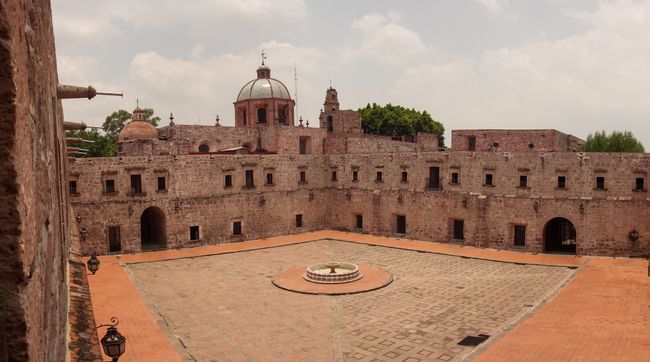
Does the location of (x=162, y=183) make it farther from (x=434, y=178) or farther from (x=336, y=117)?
(x=336, y=117)

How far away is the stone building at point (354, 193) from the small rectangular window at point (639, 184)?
0.04 m

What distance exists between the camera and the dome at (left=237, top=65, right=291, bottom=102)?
38.7 meters

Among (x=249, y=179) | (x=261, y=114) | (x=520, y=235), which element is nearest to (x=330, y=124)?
(x=261, y=114)

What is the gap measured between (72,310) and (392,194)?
23.0 m

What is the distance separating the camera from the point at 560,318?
14.4 m

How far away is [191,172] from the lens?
27.3 metres

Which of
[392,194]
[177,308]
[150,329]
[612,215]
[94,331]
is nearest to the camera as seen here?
[94,331]

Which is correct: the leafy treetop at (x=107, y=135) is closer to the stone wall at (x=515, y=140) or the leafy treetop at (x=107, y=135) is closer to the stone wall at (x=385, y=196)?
the stone wall at (x=385, y=196)

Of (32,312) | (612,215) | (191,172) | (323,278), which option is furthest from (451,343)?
(191,172)

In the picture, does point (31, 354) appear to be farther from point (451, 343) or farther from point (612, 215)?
point (612, 215)

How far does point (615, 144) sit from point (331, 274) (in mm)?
36810

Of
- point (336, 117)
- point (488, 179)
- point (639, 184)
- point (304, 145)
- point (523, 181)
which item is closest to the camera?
point (639, 184)

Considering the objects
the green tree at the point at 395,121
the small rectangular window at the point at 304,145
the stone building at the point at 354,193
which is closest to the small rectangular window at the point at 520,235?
the stone building at the point at 354,193

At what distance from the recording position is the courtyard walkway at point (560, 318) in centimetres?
1194
